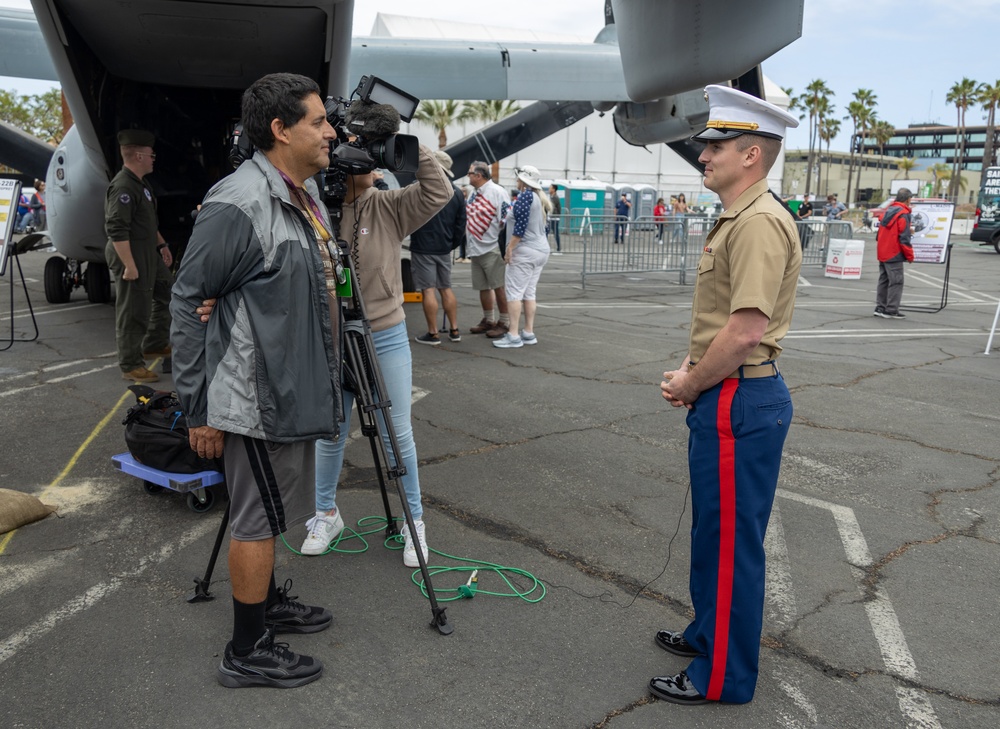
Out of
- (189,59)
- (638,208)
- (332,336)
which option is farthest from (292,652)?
(638,208)

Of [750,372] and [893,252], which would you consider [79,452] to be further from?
[893,252]

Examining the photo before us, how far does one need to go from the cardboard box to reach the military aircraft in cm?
785

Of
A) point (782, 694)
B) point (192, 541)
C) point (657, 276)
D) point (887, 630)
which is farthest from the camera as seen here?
point (657, 276)

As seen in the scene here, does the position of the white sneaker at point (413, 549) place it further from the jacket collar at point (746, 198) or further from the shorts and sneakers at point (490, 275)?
the shorts and sneakers at point (490, 275)

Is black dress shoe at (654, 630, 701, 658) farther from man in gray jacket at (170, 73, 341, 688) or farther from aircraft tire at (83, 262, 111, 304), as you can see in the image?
aircraft tire at (83, 262, 111, 304)

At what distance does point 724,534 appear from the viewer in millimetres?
2490

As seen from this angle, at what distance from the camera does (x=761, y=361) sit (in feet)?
8.01

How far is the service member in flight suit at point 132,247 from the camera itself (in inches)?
253

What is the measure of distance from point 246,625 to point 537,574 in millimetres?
1328

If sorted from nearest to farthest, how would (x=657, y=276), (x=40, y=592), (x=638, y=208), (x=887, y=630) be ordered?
(x=887, y=630) < (x=40, y=592) < (x=657, y=276) < (x=638, y=208)

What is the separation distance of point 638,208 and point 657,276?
21.8 metres

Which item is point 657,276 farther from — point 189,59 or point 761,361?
point 761,361

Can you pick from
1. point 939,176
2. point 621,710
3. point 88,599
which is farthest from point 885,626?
point 939,176

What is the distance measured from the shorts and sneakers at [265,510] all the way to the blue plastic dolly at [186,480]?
1.35m
